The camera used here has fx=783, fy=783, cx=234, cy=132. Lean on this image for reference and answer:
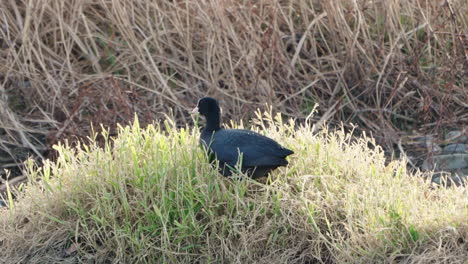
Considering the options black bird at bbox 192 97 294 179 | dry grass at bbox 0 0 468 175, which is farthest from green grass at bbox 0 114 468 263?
dry grass at bbox 0 0 468 175

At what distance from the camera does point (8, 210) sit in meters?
3.99

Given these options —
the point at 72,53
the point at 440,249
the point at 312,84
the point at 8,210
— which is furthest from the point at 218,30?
the point at 440,249

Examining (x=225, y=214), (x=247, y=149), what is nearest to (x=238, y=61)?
(x=247, y=149)

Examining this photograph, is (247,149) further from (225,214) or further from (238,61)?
(238,61)

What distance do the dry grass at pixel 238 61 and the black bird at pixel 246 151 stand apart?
66.6 inches

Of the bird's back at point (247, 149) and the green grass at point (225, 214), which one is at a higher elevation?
the bird's back at point (247, 149)

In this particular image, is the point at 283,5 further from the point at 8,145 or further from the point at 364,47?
the point at 8,145

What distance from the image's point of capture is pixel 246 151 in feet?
11.9

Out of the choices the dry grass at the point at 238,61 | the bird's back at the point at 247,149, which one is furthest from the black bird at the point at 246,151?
the dry grass at the point at 238,61

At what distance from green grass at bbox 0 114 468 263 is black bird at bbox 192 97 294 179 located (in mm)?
68

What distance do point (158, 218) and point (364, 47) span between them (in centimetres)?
274

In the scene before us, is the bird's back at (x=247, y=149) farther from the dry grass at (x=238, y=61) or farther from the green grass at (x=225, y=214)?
the dry grass at (x=238, y=61)

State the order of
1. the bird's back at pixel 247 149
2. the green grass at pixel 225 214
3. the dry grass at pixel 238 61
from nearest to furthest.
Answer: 1. the green grass at pixel 225 214
2. the bird's back at pixel 247 149
3. the dry grass at pixel 238 61

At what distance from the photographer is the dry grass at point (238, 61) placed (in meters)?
5.50
